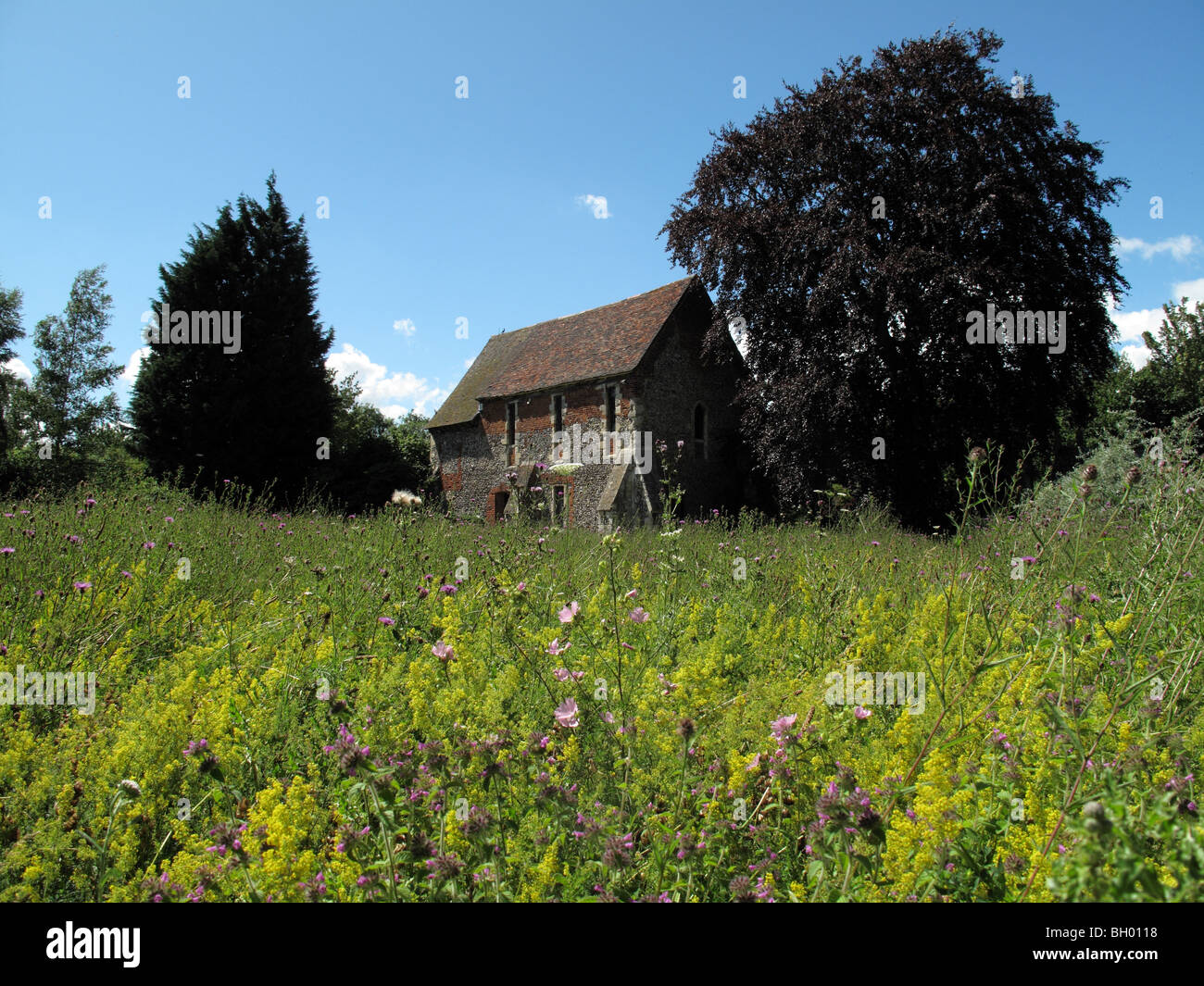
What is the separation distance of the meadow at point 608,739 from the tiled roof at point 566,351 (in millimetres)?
17121

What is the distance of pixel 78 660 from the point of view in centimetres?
334

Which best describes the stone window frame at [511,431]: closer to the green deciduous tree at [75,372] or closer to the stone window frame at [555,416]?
the stone window frame at [555,416]

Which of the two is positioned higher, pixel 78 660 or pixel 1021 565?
pixel 1021 565

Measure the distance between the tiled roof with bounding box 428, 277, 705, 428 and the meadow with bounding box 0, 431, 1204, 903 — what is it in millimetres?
17121

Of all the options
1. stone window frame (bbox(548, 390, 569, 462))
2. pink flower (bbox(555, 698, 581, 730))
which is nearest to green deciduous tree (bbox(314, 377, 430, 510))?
stone window frame (bbox(548, 390, 569, 462))

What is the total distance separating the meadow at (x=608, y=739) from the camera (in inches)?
64.1

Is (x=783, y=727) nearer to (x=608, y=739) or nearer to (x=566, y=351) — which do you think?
(x=608, y=739)

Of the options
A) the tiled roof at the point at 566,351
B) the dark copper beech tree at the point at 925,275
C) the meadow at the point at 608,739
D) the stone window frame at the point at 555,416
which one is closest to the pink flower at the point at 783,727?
the meadow at the point at 608,739

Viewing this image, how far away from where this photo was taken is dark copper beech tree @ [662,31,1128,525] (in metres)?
16.6

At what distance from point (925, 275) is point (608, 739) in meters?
17.9
